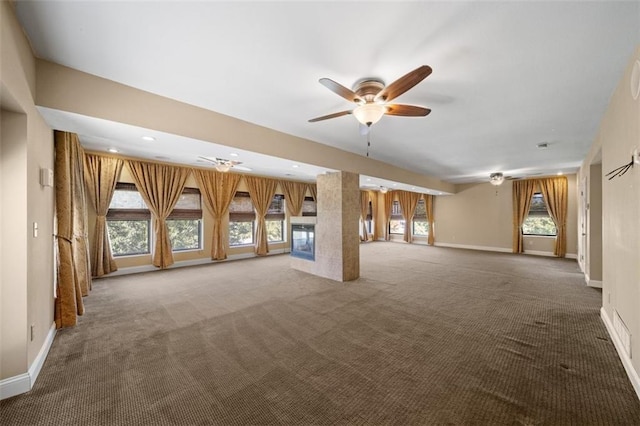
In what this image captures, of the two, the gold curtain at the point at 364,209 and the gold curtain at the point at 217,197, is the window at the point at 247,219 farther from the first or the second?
the gold curtain at the point at 364,209

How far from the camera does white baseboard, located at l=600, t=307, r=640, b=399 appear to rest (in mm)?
1935

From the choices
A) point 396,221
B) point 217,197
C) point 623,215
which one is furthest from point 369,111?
point 396,221

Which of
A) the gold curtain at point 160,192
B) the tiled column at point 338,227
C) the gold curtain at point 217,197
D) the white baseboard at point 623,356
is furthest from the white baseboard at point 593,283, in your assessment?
the gold curtain at point 160,192

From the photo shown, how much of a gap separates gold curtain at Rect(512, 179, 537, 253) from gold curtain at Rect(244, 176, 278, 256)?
8.55 m

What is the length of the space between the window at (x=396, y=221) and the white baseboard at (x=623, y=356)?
915cm

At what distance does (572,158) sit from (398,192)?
21.2ft

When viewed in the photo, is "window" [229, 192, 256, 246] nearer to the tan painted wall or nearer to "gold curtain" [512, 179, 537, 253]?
the tan painted wall

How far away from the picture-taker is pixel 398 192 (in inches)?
461

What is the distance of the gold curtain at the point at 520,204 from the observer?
27.8 feet

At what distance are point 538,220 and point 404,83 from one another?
947cm

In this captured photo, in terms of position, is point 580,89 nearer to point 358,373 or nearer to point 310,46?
point 310,46

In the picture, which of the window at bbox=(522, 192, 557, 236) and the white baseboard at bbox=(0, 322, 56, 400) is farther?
the window at bbox=(522, 192, 557, 236)

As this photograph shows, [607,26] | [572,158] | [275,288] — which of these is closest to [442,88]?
[607,26]

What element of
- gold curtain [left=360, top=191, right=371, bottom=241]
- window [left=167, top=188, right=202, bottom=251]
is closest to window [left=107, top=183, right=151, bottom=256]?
window [left=167, top=188, right=202, bottom=251]
